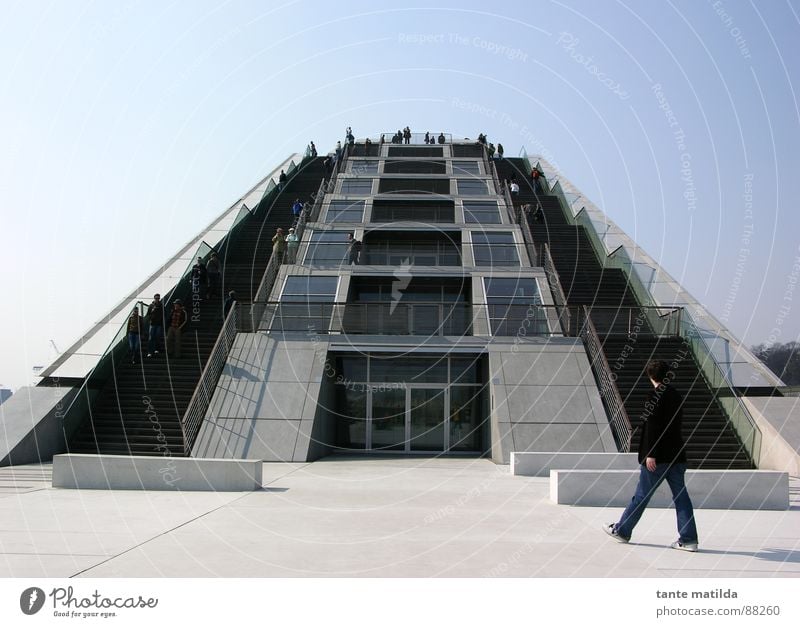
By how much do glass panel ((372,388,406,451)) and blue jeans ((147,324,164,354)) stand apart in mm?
5906

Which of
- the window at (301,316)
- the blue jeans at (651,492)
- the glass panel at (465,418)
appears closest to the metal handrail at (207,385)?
the window at (301,316)

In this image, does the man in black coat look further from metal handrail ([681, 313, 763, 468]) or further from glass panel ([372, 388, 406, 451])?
glass panel ([372, 388, 406, 451])

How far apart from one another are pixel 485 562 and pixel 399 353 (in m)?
13.9

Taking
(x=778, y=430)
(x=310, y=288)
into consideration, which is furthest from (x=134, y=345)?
(x=778, y=430)

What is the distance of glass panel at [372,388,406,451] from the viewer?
2056 cm

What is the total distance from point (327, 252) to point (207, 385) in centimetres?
981

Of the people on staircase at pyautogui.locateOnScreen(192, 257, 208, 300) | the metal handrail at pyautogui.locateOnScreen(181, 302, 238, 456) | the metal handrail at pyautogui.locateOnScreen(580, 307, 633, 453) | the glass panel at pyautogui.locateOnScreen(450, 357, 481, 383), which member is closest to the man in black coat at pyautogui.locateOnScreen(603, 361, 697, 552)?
the metal handrail at pyautogui.locateOnScreen(580, 307, 633, 453)

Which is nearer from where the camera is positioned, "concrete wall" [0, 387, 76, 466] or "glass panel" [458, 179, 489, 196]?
"concrete wall" [0, 387, 76, 466]

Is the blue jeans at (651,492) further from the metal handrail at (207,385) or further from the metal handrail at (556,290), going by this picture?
the metal handrail at (556,290)

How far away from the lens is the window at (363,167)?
4038 cm
